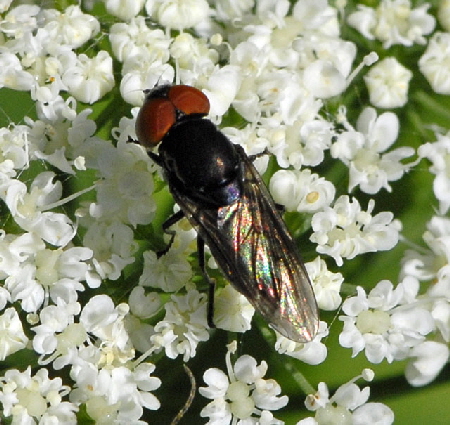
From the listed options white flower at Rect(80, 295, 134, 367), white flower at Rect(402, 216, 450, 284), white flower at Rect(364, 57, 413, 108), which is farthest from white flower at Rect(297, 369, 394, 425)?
white flower at Rect(364, 57, 413, 108)

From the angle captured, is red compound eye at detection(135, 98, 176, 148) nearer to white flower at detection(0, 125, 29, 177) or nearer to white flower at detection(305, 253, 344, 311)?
white flower at detection(0, 125, 29, 177)

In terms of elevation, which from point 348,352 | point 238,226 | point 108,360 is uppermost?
point 238,226

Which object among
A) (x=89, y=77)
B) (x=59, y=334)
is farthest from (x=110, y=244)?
(x=89, y=77)

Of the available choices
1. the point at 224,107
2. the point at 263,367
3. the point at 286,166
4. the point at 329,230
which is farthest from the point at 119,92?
the point at 263,367

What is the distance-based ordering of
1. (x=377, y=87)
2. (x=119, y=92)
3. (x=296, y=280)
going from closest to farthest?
1. (x=296, y=280)
2. (x=119, y=92)
3. (x=377, y=87)

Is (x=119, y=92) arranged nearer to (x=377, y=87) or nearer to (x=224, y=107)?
(x=224, y=107)

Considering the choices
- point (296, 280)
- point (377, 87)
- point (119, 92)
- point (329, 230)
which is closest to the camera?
point (296, 280)
